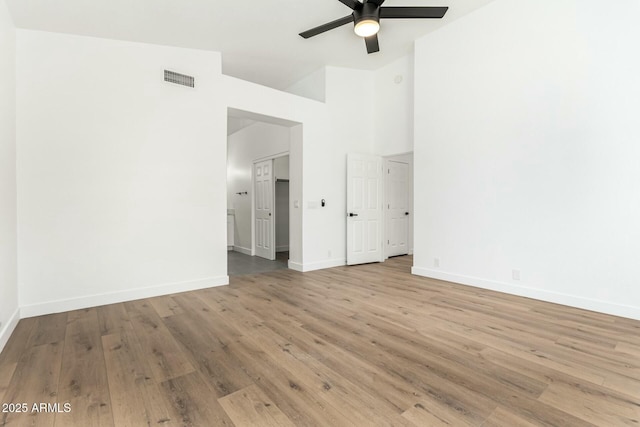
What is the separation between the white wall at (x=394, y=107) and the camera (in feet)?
17.0

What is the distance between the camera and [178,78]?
3.89 m

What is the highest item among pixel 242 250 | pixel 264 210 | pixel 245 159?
pixel 245 159

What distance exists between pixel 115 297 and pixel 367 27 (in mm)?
4000

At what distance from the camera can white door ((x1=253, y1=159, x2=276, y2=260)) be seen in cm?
629

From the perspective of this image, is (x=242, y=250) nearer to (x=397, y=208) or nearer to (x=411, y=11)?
(x=397, y=208)

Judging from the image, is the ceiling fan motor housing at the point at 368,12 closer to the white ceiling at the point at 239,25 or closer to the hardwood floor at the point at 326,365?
the white ceiling at the point at 239,25

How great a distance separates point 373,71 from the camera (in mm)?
5719

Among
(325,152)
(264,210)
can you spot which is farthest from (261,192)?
(325,152)

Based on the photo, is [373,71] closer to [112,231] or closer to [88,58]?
[88,58]

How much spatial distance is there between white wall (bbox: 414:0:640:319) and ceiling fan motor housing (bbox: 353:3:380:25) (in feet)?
6.61

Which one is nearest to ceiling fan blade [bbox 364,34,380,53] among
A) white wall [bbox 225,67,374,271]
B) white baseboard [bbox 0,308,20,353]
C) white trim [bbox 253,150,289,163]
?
white wall [bbox 225,67,374,271]

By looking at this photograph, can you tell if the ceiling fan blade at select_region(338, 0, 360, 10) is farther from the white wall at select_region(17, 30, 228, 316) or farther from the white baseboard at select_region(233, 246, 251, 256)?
the white baseboard at select_region(233, 246, 251, 256)

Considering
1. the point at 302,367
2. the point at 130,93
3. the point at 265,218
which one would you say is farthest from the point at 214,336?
the point at 265,218

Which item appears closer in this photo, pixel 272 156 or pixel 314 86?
pixel 314 86
